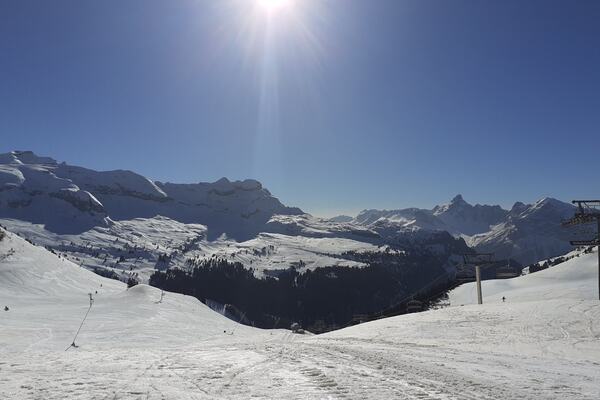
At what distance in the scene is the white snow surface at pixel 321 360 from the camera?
1237 cm

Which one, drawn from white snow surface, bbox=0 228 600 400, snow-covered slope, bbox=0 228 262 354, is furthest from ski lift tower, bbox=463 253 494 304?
snow-covered slope, bbox=0 228 262 354

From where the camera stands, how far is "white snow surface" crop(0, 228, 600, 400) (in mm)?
12367

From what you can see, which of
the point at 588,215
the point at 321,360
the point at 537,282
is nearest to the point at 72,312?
the point at 321,360

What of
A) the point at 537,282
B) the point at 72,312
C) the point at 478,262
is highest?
the point at 478,262

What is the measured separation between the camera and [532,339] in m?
26.6

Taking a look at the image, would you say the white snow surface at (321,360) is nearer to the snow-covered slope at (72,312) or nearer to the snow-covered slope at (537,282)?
the snow-covered slope at (72,312)

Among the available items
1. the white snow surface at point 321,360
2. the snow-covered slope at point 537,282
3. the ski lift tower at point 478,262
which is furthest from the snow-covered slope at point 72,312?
the snow-covered slope at point 537,282

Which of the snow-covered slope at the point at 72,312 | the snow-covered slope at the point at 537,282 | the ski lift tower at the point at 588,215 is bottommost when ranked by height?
the snow-covered slope at the point at 537,282

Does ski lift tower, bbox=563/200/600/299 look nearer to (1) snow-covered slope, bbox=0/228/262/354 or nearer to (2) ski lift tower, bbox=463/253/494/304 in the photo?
A: (2) ski lift tower, bbox=463/253/494/304

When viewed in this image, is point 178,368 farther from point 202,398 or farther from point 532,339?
point 532,339

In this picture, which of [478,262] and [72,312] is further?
[478,262]

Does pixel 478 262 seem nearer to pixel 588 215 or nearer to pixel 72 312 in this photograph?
pixel 588 215

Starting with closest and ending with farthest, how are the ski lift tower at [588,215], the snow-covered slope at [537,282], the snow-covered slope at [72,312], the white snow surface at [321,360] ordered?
1. the white snow surface at [321,360]
2. the snow-covered slope at [72,312]
3. the ski lift tower at [588,215]
4. the snow-covered slope at [537,282]

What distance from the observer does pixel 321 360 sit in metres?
17.8
